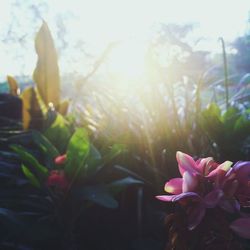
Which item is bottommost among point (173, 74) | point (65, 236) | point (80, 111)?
point (65, 236)

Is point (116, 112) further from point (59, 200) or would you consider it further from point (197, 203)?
point (197, 203)

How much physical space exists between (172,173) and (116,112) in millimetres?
319

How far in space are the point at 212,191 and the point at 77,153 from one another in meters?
0.43

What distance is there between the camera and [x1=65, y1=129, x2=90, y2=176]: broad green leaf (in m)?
0.75

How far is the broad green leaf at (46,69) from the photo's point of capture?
1405 mm

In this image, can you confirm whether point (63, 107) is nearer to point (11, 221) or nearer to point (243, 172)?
point (11, 221)

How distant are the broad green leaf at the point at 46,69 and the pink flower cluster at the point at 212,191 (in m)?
1.11

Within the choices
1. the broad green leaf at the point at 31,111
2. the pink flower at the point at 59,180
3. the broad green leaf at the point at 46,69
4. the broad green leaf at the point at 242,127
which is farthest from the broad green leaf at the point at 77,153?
the broad green leaf at the point at 46,69

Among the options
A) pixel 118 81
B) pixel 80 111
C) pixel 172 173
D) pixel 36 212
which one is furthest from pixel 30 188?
pixel 118 81

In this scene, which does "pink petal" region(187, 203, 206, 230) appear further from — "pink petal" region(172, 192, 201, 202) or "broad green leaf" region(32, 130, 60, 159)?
"broad green leaf" region(32, 130, 60, 159)

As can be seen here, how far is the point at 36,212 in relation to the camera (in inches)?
31.5

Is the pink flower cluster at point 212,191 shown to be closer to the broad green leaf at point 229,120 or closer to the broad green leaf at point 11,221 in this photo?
the broad green leaf at point 11,221

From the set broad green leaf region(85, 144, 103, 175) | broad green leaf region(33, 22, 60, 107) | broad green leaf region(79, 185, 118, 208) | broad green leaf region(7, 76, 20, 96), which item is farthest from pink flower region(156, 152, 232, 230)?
broad green leaf region(7, 76, 20, 96)

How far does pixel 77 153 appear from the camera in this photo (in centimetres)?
76
